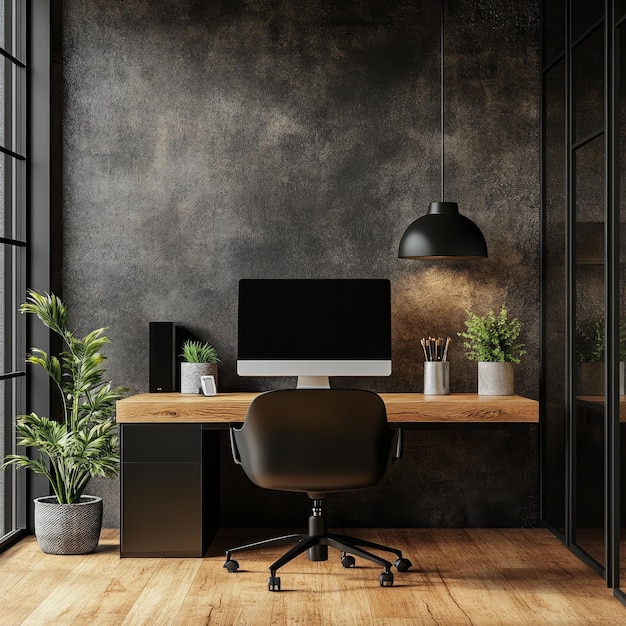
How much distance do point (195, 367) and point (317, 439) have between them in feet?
3.67

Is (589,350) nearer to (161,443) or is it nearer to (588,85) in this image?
(588,85)

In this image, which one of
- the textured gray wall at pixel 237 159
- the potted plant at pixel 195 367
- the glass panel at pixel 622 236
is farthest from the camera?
the textured gray wall at pixel 237 159

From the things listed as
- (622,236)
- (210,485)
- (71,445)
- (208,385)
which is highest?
(622,236)

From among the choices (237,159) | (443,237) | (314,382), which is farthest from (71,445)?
(443,237)

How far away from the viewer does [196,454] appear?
13.1ft

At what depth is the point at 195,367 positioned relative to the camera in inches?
169

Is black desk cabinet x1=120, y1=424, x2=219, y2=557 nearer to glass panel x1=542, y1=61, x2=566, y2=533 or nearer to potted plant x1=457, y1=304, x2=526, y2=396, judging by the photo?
potted plant x1=457, y1=304, x2=526, y2=396

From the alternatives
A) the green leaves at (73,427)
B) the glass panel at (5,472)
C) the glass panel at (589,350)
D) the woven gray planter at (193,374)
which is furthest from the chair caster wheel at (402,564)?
the glass panel at (5,472)

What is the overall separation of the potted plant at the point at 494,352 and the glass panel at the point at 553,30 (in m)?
1.32

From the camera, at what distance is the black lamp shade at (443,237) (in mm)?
4188

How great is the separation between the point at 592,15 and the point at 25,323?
3.10 meters

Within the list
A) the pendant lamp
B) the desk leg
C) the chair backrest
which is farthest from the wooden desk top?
the pendant lamp

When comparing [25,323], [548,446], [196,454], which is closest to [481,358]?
[548,446]

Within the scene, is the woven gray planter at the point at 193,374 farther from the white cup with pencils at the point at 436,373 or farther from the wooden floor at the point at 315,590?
the white cup with pencils at the point at 436,373
